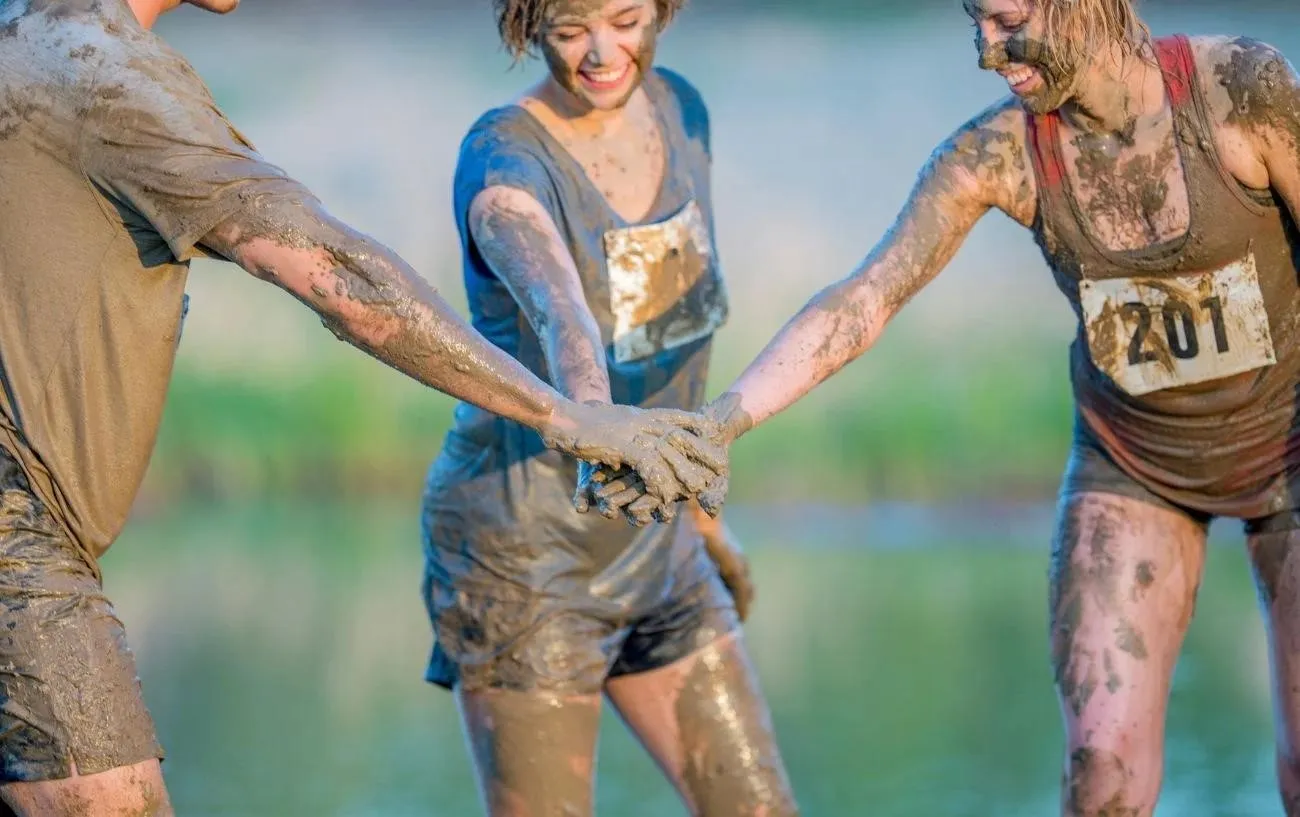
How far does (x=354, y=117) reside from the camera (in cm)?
958

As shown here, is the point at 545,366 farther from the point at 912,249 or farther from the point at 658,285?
the point at 912,249

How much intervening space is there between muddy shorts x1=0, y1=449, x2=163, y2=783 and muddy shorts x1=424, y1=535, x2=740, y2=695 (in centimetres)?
91

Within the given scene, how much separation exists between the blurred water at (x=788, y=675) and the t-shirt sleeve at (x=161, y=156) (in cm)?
254

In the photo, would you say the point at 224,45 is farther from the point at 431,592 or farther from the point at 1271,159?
the point at 1271,159

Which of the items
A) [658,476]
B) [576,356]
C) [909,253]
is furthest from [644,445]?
[909,253]

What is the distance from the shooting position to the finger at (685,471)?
3.13 m

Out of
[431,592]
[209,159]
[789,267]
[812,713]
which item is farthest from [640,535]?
[789,267]

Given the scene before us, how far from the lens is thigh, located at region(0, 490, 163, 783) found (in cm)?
269

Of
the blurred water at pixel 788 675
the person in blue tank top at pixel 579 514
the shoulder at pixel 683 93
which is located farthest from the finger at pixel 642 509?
the blurred water at pixel 788 675

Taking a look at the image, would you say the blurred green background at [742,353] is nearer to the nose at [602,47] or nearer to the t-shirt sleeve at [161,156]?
the nose at [602,47]

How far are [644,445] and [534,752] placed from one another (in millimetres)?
691

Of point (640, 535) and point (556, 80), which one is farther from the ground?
point (556, 80)

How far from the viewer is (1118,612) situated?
337 centimetres

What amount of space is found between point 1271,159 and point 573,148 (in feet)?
3.90
